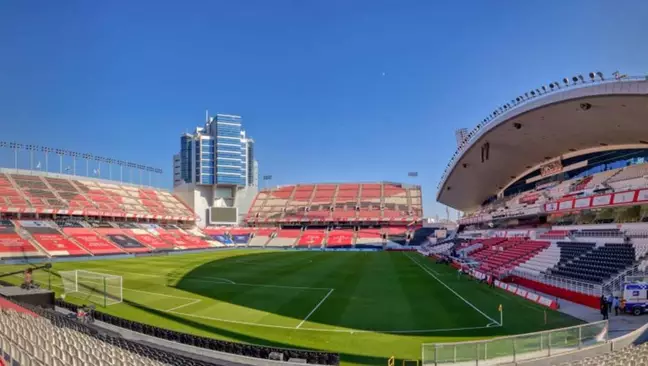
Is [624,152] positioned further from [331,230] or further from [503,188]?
[331,230]

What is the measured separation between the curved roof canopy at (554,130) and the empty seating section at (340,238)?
27381mm

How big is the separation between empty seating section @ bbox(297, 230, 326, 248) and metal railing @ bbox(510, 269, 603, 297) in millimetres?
53799

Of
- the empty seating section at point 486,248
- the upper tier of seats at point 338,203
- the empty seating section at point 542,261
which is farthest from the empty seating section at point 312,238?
the empty seating section at point 542,261

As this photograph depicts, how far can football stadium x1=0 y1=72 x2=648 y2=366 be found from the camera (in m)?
12.5

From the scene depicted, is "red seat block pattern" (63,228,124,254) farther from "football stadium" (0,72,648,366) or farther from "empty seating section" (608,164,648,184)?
→ "empty seating section" (608,164,648,184)

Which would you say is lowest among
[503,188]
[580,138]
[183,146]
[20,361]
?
[20,361]

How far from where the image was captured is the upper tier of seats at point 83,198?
204ft

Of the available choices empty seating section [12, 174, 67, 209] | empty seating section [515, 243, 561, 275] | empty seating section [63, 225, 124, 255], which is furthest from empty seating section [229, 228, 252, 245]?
empty seating section [515, 243, 561, 275]

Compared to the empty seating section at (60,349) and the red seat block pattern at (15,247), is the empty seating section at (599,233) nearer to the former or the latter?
the empty seating section at (60,349)

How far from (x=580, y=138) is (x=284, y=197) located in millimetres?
75363

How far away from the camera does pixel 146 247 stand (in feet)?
210

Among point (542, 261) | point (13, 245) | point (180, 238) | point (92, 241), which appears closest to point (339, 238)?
point (180, 238)

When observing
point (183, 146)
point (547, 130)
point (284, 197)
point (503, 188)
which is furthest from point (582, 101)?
point (183, 146)

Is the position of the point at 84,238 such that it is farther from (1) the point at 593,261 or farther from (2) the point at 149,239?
(1) the point at 593,261
